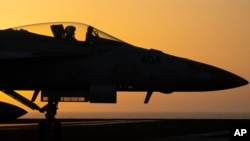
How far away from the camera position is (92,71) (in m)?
12.8

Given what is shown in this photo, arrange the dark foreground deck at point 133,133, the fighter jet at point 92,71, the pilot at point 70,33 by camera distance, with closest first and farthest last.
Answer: the fighter jet at point 92,71, the pilot at point 70,33, the dark foreground deck at point 133,133

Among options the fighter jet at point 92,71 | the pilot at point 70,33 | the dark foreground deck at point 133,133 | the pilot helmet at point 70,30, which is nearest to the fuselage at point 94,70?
the fighter jet at point 92,71

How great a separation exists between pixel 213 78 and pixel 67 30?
4109 millimetres

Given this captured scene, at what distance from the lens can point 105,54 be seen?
1304cm

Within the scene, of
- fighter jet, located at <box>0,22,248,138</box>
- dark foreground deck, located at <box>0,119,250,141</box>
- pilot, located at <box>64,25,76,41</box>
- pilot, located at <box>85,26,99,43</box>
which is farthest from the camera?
dark foreground deck, located at <box>0,119,250,141</box>

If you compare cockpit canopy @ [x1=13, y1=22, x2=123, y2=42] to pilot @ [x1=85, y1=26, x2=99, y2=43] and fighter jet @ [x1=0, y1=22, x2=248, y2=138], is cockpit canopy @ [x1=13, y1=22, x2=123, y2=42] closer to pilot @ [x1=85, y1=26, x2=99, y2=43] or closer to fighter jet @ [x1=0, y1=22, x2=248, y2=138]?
pilot @ [x1=85, y1=26, x2=99, y2=43]

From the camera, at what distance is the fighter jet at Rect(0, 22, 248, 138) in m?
12.8

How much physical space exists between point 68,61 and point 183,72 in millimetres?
3001

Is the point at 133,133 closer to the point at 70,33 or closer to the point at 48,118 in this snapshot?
the point at 48,118

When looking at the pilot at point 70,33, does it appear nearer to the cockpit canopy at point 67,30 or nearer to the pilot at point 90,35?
the cockpit canopy at point 67,30

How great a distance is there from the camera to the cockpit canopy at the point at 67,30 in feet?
44.0

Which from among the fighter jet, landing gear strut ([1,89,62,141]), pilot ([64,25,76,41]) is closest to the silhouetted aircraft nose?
the fighter jet

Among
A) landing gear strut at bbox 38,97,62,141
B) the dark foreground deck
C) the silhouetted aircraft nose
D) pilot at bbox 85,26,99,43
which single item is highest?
pilot at bbox 85,26,99,43

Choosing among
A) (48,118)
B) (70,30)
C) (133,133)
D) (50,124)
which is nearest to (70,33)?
(70,30)
